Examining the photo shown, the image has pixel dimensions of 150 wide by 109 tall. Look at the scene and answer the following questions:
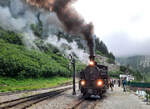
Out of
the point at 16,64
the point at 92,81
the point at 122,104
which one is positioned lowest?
the point at 122,104

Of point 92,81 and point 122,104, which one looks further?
point 92,81

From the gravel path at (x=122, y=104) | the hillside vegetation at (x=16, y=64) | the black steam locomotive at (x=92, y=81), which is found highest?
the hillside vegetation at (x=16, y=64)

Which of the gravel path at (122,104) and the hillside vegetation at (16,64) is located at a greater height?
the hillside vegetation at (16,64)

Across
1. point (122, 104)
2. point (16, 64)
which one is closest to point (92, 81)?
point (122, 104)

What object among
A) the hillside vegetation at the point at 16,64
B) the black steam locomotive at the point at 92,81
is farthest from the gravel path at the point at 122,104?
the hillside vegetation at the point at 16,64

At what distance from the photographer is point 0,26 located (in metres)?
38.5

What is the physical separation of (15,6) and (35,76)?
32.5 metres

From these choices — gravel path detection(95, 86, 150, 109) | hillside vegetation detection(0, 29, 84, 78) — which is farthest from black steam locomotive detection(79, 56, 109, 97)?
hillside vegetation detection(0, 29, 84, 78)

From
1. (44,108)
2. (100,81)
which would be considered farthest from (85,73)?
(44,108)

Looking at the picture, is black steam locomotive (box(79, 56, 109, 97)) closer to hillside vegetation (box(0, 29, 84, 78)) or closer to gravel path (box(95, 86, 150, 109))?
gravel path (box(95, 86, 150, 109))

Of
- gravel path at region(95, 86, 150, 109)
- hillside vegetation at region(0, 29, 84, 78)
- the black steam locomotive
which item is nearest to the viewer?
gravel path at region(95, 86, 150, 109)

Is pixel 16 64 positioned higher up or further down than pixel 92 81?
higher up

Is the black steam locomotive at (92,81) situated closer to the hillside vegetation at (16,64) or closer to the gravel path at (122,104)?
the gravel path at (122,104)

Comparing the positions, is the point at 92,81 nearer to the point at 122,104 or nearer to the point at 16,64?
the point at 122,104
